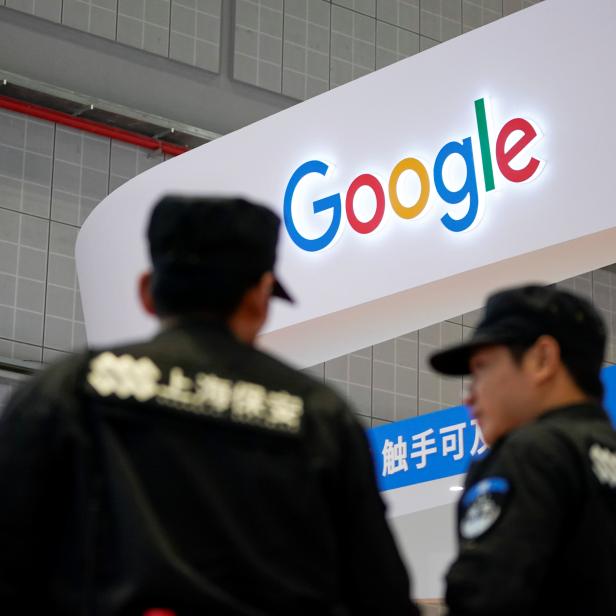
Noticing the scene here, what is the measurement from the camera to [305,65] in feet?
48.9

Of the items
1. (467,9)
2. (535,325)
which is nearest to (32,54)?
(467,9)

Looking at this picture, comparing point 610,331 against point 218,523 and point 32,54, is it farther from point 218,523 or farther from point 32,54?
point 218,523

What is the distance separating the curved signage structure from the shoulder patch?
3.28 m

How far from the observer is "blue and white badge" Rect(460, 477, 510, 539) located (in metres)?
2.60

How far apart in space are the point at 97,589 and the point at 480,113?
15.4 ft

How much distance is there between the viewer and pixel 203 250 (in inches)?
93.4

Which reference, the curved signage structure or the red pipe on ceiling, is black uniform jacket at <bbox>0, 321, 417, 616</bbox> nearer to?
the curved signage structure

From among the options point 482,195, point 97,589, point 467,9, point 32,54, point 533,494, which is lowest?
point 97,589

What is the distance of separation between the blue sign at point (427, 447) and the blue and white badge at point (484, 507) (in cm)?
661

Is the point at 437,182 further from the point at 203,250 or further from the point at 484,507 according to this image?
the point at 203,250

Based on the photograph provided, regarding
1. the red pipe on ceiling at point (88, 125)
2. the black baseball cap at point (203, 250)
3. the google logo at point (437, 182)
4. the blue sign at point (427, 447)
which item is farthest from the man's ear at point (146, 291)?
the red pipe on ceiling at point (88, 125)

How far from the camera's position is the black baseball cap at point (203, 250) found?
7.78ft

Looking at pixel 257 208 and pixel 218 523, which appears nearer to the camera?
pixel 218 523

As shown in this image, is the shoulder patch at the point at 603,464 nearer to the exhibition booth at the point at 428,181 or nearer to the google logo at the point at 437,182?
the exhibition booth at the point at 428,181
